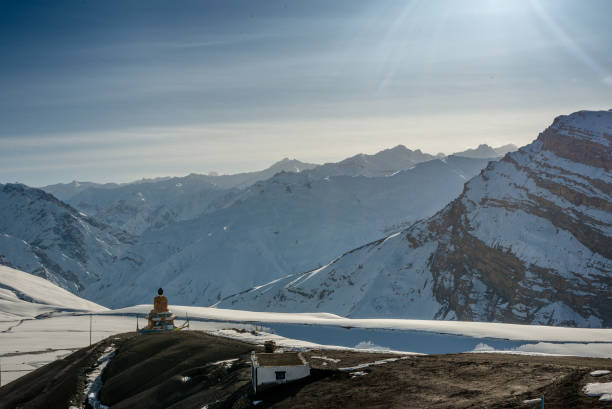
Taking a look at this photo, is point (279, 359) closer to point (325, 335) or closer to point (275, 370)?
point (275, 370)

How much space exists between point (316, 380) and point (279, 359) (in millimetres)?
2569

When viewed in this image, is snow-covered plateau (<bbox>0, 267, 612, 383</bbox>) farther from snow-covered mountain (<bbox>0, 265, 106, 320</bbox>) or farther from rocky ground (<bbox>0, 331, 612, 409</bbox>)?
snow-covered mountain (<bbox>0, 265, 106, 320</bbox>)

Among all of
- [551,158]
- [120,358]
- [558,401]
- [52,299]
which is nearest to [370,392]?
[558,401]

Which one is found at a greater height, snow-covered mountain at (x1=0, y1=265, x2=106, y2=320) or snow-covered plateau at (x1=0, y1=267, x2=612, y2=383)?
snow-covered plateau at (x1=0, y1=267, x2=612, y2=383)

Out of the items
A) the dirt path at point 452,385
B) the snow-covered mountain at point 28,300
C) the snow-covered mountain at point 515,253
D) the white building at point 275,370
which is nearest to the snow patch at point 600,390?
the dirt path at point 452,385

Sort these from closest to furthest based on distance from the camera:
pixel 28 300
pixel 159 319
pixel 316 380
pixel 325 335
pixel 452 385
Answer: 1. pixel 452 385
2. pixel 316 380
3. pixel 159 319
4. pixel 325 335
5. pixel 28 300

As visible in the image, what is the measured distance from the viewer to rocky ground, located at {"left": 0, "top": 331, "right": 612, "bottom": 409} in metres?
23.2

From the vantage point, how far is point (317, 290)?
175625 mm

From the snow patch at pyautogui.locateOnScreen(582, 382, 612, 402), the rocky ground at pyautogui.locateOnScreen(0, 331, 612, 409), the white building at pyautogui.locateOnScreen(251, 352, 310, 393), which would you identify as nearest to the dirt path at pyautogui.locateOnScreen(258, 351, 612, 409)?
the rocky ground at pyautogui.locateOnScreen(0, 331, 612, 409)

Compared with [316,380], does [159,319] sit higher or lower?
lower

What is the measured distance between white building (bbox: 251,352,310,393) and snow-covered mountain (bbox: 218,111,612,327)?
110451 mm

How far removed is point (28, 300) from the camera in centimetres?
17200

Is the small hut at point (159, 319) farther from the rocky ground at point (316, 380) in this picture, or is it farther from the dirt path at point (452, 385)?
the dirt path at point (452, 385)

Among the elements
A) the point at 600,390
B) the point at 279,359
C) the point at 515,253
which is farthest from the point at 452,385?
the point at 515,253
